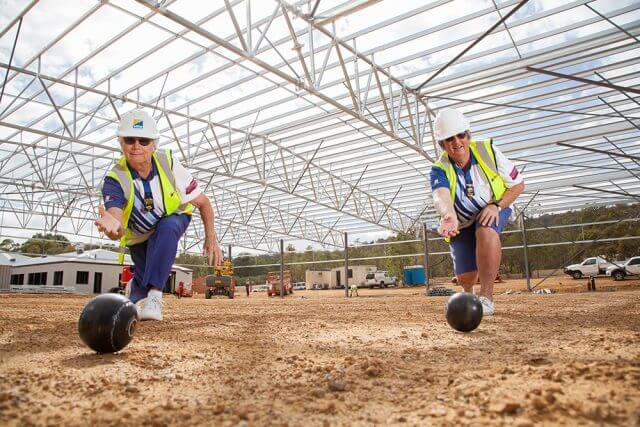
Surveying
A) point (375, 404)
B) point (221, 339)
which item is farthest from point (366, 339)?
point (375, 404)

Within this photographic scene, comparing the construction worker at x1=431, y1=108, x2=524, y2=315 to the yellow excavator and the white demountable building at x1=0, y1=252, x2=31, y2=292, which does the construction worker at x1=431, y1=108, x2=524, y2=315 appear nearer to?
the yellow excavator

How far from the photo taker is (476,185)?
4.14 m

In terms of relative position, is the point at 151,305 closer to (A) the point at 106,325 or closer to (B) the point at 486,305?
(A) the point at 106,325

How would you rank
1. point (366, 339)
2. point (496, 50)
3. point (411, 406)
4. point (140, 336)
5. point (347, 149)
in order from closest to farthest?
1. point (411, 406)
2. point (366, 339)
3. point (140, 336)
4. point (496, 50)
5. point (347, 149)

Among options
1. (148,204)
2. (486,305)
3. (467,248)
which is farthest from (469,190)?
(148,204)

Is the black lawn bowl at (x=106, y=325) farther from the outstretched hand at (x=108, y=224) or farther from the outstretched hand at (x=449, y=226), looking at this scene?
the outstretched hand at (x=449, y=226)

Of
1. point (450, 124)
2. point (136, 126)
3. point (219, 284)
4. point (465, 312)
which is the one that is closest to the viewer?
point (465, 312)

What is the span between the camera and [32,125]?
659 inches

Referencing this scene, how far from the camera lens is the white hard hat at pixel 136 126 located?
363 centimetres

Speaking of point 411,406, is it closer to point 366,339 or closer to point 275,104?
point 366,339

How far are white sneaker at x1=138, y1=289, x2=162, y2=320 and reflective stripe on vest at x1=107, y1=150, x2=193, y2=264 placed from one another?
1.67 ft

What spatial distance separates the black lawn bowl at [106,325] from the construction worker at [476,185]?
8.47 feet

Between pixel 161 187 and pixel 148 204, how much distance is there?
18cm

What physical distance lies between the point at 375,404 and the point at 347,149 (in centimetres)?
1918
